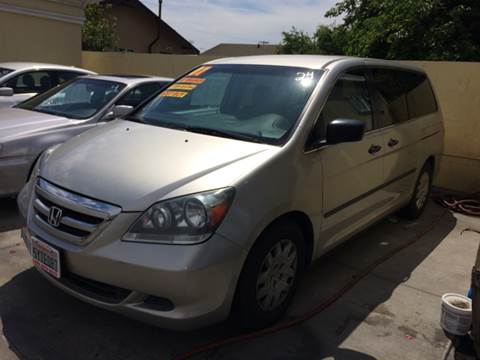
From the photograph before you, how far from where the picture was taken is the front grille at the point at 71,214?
100 inches

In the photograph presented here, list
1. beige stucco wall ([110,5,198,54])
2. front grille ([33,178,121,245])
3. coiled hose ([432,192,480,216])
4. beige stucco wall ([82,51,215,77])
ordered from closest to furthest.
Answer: front grille ([33,178,121,245]), coiled hose ([432,192,480,216]), beige stucco wall ([82,51,215,77]), beige stucco wall ([110,5,198,54])

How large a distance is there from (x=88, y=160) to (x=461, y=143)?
18.1ft

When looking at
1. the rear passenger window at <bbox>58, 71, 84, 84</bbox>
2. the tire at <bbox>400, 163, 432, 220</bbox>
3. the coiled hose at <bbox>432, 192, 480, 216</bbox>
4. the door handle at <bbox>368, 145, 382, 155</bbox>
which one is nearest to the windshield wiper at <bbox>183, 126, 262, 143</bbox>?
the door handle at <bbox>368, 145, 382, 155</bbox>

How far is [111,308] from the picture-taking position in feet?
8.39

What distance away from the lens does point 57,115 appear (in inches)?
210

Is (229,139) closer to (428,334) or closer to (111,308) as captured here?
(111,308)

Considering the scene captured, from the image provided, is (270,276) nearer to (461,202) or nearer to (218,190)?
(218,190)

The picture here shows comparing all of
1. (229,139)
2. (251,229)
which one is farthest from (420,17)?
(251,229)

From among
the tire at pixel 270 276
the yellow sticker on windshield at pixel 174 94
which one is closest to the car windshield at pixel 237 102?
the yellow sticker on windshield at pixel 174 94

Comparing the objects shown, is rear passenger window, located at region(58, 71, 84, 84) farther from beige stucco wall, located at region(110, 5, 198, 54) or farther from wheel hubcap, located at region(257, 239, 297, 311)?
beige stucco wall, located at region(110, 5, 198, 54)

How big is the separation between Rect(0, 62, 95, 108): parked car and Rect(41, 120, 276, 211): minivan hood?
4.29m

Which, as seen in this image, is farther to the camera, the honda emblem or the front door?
the front door

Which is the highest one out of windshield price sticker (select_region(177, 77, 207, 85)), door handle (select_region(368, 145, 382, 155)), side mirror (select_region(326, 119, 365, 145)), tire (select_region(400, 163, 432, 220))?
windshield price sticker (select_region(177, 77, 207, 85))

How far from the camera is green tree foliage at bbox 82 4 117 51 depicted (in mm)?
19016
